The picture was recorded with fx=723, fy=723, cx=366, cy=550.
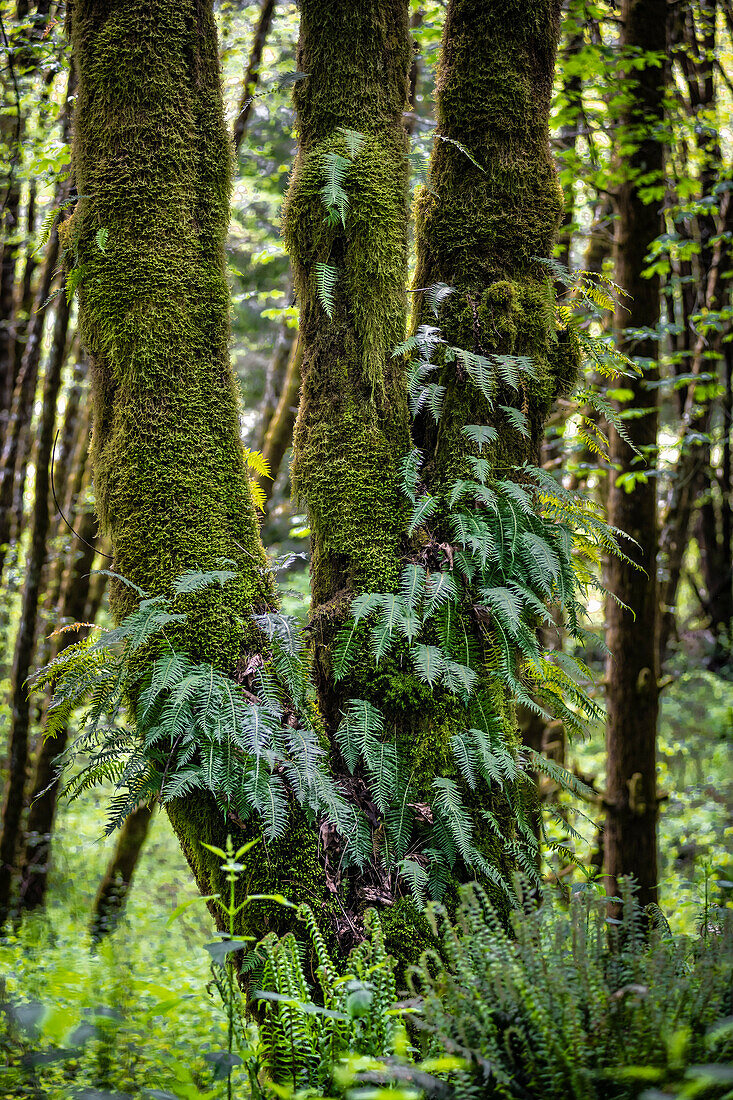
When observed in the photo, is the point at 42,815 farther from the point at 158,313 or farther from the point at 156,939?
the point at 158,313

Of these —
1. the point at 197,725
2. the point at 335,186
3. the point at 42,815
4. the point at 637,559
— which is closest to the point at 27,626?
the point at 42,815

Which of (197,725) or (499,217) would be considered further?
(499,217)

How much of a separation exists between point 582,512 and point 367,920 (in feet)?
6.19

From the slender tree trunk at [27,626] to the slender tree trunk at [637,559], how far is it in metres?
4.96

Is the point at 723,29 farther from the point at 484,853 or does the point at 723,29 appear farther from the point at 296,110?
the point at 484,853

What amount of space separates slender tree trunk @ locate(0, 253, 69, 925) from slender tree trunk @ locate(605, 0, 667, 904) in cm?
496

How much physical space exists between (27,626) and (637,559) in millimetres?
5610

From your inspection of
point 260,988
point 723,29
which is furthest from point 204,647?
point 723,29

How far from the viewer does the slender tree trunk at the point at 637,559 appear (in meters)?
5.89

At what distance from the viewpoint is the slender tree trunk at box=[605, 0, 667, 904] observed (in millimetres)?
5891

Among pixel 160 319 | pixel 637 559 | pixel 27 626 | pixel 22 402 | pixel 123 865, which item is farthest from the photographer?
pixel 22 402

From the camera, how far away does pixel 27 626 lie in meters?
6.84

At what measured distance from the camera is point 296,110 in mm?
3393

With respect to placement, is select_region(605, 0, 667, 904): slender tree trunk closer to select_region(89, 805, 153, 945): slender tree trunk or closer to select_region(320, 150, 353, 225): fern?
select_region(320, 150, 353, 225): fern
